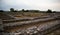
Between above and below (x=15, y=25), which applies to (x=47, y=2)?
above

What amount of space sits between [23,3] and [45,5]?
0.56 m

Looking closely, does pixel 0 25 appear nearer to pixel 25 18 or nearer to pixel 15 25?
pixel 15 25

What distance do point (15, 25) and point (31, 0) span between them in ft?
2.54

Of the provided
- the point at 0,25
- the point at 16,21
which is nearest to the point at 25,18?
the point at 16,21

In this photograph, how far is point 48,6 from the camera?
3.08 metres

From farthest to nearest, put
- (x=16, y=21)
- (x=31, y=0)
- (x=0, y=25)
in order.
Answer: (x=31, y=0) → (x=16, y=21) → (x=0, y=25)

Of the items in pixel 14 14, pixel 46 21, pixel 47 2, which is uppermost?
pixel 47 2

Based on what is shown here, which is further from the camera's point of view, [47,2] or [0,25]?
[47,2]

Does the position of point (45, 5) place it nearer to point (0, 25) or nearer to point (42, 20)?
point (42, 20)

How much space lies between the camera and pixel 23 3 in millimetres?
3027

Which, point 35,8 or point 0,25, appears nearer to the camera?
point 0,25

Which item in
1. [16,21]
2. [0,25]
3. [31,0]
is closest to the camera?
[0,25]

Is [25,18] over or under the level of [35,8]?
under

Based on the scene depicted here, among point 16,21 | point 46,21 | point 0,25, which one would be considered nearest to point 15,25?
point 16,21
